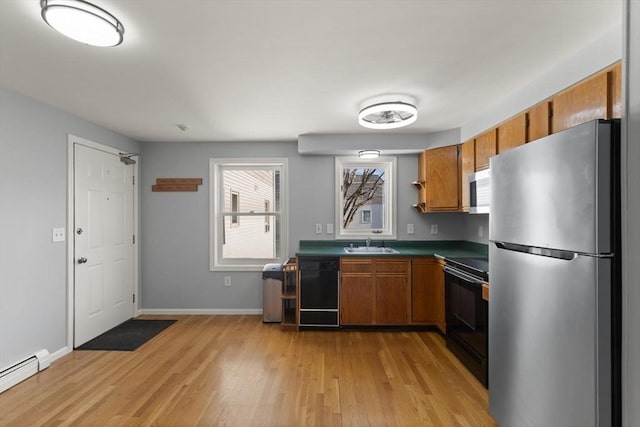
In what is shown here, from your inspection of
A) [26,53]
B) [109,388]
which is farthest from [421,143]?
[109,388]

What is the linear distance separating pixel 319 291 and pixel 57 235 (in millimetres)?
2610

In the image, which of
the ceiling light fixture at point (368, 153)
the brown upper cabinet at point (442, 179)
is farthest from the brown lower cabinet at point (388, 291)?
the ceiling light fixture at point (368, 153)

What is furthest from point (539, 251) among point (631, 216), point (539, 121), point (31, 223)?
point (31, 223)

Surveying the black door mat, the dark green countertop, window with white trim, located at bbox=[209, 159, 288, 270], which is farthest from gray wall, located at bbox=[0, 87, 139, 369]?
the dark green countertop

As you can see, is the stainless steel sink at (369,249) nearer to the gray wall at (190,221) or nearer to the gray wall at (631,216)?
the gray wall at (190,221)

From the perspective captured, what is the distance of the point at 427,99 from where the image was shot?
270 cm

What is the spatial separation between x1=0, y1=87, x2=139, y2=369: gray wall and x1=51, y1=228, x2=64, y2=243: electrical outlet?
36mm

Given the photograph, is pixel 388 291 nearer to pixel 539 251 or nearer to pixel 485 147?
pixel 485 147

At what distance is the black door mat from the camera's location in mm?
3178

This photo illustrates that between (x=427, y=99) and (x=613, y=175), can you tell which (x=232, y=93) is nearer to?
(x=427, y=99)

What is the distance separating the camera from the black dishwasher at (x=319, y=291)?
3.59 meters

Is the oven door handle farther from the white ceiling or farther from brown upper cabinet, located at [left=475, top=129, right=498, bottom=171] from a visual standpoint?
the white ceiling

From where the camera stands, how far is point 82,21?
1.48 metres

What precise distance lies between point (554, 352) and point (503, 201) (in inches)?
29.6
